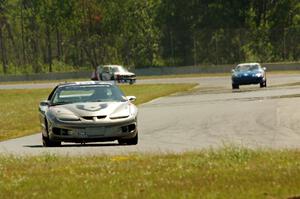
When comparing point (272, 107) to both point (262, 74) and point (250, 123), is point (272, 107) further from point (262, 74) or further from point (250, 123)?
point (262, 74)

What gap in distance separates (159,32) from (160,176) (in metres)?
88.4

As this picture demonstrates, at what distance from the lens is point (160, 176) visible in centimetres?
1077

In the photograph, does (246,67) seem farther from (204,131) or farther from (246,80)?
(204,131)

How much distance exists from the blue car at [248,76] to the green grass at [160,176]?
36364mm

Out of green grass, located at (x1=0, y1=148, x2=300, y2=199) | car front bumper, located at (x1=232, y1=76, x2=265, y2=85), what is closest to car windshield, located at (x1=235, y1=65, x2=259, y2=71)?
car front bumper, located at (x1=232, y1=76, x2=265, y2=85)

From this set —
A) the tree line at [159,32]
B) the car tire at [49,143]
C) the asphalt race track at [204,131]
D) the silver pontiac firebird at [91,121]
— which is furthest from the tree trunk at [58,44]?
the silver pontiac firebird at [91,121]

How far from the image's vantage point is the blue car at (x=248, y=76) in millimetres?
50156

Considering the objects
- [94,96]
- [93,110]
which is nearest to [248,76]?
[94,96]

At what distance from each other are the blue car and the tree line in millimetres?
36122

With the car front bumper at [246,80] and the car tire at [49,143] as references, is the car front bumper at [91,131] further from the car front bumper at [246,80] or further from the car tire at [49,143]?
the car front bumper at [246,80]

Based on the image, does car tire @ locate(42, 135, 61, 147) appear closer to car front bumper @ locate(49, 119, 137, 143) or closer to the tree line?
car front bumper @ locate(49, 119, 137, 143)

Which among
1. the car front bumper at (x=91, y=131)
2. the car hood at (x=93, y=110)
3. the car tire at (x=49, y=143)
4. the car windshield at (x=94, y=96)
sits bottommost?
the car tire at (x=49, y=143)

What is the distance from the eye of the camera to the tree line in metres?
88.8

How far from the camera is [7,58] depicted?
121m
